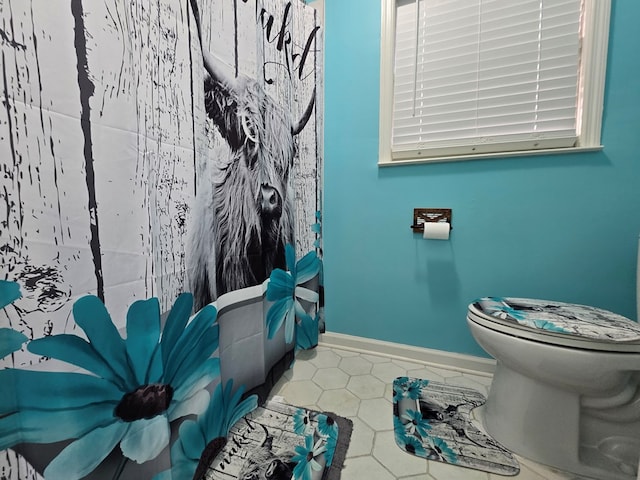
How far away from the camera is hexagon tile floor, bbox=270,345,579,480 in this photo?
717mm

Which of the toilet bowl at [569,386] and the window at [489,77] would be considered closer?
the toilet bowl at [569,386]

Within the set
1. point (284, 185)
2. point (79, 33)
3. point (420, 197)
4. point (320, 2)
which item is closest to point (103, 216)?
point (79, 33)

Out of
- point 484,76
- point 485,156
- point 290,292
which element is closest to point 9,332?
point 290,292

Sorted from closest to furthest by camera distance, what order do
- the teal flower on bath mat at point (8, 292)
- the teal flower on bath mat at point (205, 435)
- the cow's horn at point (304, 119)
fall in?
the teal flower on bath mat at point (8, 292), the teal flower on bath mat at point (205, 435), the cow's horn at point (304, 119)

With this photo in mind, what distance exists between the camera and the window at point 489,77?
979mm

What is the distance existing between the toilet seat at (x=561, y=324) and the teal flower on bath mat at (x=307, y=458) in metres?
0.64

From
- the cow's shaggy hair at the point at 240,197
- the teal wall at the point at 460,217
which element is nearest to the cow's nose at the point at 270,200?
the cow's shaggy hair at the point at 240,197

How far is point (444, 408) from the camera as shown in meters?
0.95

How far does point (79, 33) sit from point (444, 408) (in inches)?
54.7

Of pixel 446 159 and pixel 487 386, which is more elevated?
pixel 446 159

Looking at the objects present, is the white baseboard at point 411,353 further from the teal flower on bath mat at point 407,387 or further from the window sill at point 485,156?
the window sill at point 485,156

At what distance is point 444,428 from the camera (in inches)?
34.0

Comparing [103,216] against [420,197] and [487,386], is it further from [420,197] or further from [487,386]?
[487,386]

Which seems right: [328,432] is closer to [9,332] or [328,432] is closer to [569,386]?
[569,386]
